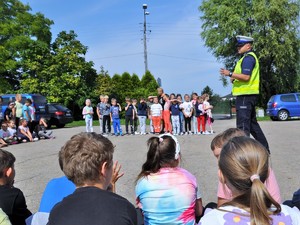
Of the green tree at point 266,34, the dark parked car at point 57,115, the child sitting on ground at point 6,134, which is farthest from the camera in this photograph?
the green tree at point 266,34

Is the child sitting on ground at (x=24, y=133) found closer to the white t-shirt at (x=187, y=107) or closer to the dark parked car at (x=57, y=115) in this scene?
the white t-shirt at (x=187, y=107)

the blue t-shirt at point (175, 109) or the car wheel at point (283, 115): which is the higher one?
the blue t-shirt at point (175, 109)

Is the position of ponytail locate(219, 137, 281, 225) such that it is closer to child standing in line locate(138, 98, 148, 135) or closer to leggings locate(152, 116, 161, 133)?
leggings locate(152, 116, 161, 133)

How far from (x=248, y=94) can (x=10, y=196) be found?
4.07 m

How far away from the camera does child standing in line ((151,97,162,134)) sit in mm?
16766

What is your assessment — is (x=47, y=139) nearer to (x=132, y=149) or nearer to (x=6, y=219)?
(x=132, y=149)

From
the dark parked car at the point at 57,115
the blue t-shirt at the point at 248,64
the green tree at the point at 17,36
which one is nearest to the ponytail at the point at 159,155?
the blue t-shirt at the point at 248,64

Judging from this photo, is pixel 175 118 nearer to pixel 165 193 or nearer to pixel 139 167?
pixel 139 167

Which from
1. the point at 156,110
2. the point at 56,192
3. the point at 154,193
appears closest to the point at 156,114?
the point at 156,110

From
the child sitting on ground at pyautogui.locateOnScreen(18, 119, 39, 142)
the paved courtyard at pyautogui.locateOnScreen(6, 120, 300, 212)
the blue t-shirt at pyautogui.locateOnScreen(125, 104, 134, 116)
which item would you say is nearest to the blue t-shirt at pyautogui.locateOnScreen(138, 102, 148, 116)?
the blue t-shirt at pyautogui.locateOnScreen(125, 104, 134, 116)

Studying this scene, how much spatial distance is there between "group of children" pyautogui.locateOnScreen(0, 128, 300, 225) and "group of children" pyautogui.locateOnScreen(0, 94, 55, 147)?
11946 millimetres

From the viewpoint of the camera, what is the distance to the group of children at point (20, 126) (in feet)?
48.2

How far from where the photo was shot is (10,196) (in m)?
3.31

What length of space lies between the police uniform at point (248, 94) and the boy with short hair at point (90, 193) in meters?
3.86
